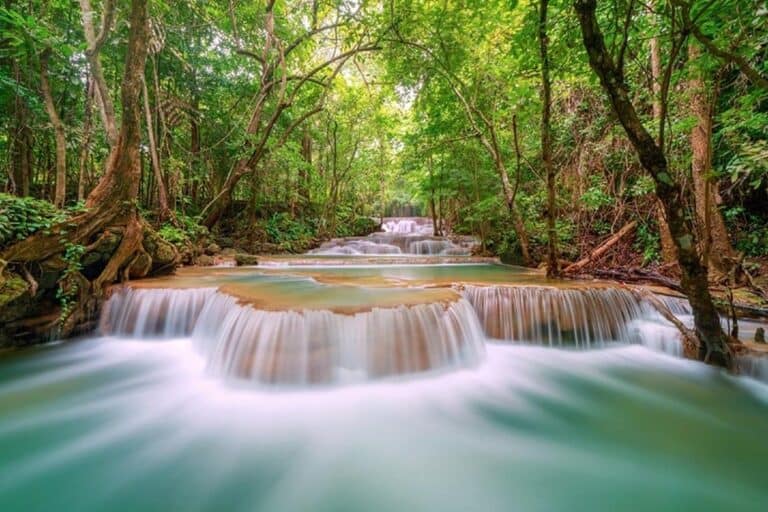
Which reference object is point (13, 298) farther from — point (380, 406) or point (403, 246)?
point (403, 246)

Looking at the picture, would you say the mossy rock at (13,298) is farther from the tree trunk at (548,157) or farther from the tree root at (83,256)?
the tree trunk at (548,157)

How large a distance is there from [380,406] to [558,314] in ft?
9.34

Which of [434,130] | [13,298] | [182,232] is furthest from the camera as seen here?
[434,130]

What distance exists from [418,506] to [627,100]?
139 inches

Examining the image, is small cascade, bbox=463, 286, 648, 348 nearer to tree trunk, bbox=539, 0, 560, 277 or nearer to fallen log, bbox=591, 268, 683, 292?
fallen log, bbox=591, 268, 683, 292

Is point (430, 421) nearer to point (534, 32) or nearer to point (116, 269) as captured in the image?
point (534, 32)

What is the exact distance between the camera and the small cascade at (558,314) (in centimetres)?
430

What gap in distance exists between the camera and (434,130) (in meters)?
9.41

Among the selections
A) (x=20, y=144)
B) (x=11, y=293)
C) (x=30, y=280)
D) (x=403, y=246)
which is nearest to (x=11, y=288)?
(x=11, y=293)

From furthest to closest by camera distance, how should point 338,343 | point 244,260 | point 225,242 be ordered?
point 225,242
point 244,260
point 338,343

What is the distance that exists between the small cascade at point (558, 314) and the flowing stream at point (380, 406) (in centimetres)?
3

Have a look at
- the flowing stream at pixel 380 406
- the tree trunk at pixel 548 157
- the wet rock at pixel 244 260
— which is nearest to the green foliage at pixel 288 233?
the wet rock at pixel 244 260

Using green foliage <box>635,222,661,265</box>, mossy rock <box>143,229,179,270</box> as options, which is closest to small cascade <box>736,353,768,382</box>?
green foliage <box>635,222,661,265</box>

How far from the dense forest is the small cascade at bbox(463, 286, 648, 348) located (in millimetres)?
678
